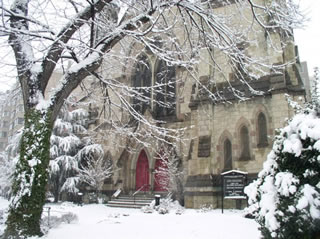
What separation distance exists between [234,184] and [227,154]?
105 inches

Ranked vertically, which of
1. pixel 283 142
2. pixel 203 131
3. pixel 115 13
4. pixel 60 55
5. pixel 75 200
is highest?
pixel 115 13

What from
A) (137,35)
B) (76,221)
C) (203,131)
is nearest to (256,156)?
(203,131)

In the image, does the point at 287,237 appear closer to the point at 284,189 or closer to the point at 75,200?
the point at 284,189

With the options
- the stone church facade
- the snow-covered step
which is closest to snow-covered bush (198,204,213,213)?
the stone church facade

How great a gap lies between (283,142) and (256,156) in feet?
33.5

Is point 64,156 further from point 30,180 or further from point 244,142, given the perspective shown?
point 30,180

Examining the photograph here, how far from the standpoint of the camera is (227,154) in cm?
1525

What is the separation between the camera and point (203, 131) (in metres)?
15.4

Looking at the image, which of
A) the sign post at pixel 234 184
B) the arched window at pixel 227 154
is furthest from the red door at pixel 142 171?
the sign post at pixel 234 184

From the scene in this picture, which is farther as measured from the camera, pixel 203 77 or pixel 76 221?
pixel 203 77

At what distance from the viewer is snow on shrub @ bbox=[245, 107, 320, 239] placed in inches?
147

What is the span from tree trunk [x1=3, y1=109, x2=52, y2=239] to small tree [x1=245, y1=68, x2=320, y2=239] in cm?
471

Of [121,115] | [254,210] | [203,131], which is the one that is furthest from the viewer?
[121,115]

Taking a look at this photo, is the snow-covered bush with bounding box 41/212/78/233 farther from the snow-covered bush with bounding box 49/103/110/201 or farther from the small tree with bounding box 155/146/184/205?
the snow-covered bush with bounding box 49/103/110/201
